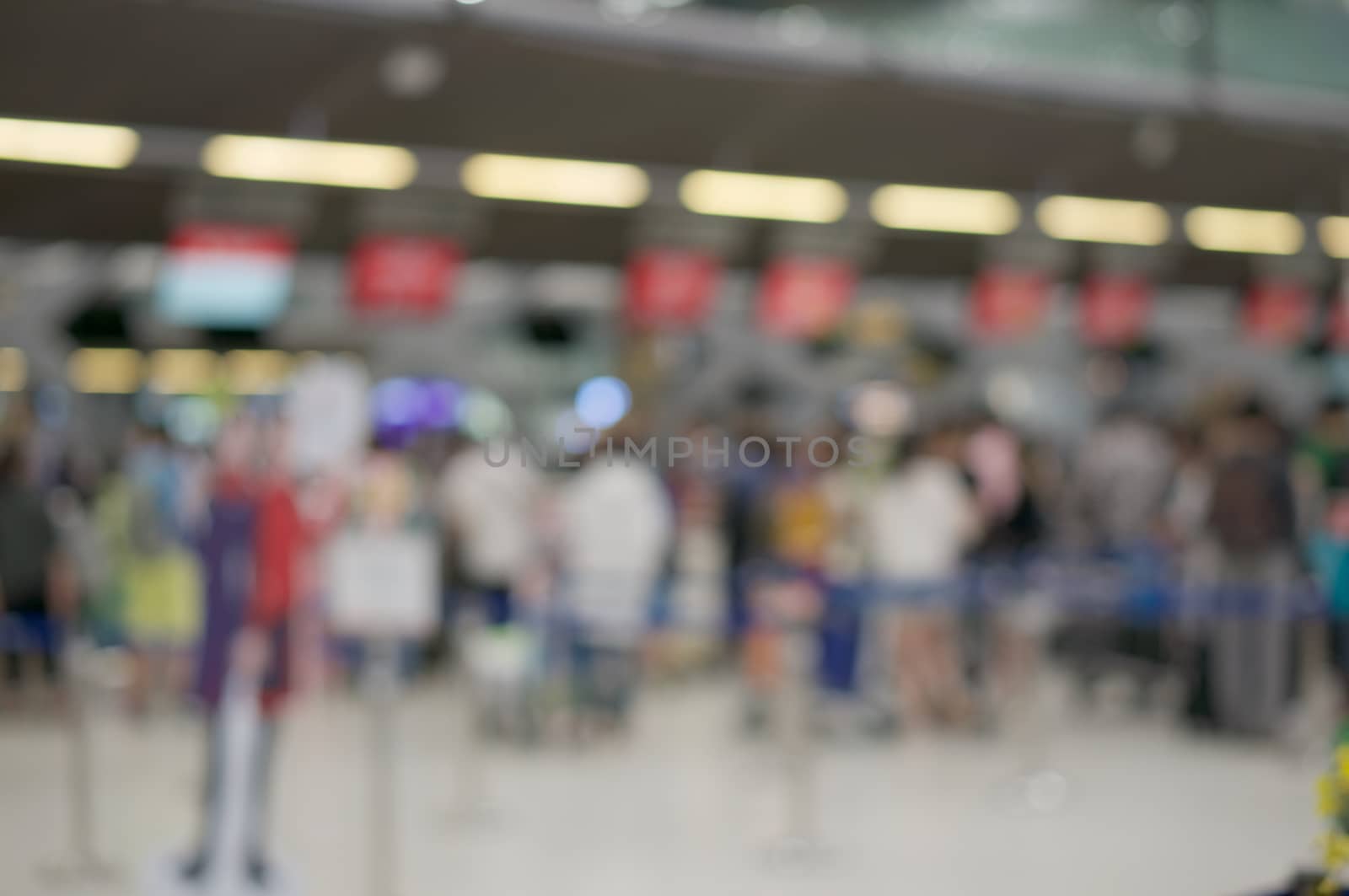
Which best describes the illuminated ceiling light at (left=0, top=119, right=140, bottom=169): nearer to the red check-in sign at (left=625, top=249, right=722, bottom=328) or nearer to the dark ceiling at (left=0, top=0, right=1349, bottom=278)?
the dark ceiling at (left=0, top=0, right=1349, bottom=278)

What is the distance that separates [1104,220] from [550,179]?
4878 millimetres

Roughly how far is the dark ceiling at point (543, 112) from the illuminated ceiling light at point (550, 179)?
128 mm

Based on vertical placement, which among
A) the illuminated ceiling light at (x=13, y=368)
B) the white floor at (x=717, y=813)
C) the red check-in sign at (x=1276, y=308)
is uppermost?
the red check-in sign at (x=1276, y=308)

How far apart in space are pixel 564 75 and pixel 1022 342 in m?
11.8

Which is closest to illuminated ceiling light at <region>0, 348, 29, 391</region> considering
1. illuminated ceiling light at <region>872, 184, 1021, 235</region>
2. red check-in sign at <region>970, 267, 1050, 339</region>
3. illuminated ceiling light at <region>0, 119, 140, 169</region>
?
illuminated ceiling light at <region>0, 119, 140, 169</region>

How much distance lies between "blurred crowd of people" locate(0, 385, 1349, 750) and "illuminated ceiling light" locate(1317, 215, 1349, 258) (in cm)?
376

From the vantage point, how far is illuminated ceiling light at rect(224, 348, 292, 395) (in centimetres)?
1767

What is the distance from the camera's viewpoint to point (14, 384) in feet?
51.8

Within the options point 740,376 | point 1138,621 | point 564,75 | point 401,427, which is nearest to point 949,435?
point 1138,621

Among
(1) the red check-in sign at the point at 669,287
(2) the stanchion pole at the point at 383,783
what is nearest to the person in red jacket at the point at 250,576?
(2) the stanchion pole at the point at 383,783

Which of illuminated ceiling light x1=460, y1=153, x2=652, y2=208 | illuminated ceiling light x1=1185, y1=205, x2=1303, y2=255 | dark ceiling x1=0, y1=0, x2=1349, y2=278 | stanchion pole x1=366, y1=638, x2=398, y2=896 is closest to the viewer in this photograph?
stanchion pole x1=366, y1=638, x2=398, y2=896

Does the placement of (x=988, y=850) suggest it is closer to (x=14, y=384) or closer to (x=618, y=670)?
(x=618, y=670)

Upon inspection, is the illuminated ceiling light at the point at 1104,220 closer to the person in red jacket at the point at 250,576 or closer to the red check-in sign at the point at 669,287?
the red check-in sign at the point at 669,287

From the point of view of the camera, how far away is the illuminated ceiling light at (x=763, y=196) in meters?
10.9
